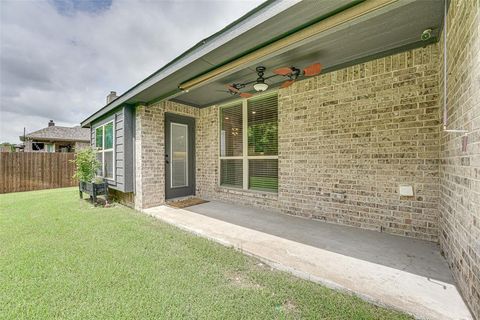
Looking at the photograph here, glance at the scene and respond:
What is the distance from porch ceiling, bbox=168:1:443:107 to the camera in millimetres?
2104

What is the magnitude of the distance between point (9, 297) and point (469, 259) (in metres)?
3.94

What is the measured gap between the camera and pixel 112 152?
5977mm

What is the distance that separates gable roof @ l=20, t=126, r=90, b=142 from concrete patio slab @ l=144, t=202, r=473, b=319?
63.9 ft

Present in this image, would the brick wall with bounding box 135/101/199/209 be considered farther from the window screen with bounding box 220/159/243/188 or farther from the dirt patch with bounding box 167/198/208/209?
the window screen with bounding box 220/159/243/188

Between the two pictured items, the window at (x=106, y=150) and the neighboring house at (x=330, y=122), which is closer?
the neighboring house at (x=330, y=122)

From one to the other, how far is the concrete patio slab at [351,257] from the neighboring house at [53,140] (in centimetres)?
1844

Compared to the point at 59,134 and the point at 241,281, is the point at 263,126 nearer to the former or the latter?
the point at 241,281

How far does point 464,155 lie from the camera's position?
177 cm

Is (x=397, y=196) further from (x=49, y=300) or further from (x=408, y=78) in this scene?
(x=49, y=300)

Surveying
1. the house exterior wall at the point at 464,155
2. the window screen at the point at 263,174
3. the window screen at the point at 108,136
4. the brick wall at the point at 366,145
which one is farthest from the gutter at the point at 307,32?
the window screen at the point at 108,136

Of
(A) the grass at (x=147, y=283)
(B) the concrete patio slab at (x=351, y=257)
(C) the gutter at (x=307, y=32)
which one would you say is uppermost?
(C) the gutter at (x=307, y=32)

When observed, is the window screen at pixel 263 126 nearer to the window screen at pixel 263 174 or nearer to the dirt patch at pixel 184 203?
the window screen at pixel 263 174

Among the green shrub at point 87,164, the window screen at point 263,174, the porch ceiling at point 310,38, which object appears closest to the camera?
the porch ceiling at point 310,38

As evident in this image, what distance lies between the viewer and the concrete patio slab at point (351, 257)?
5.57 feet
